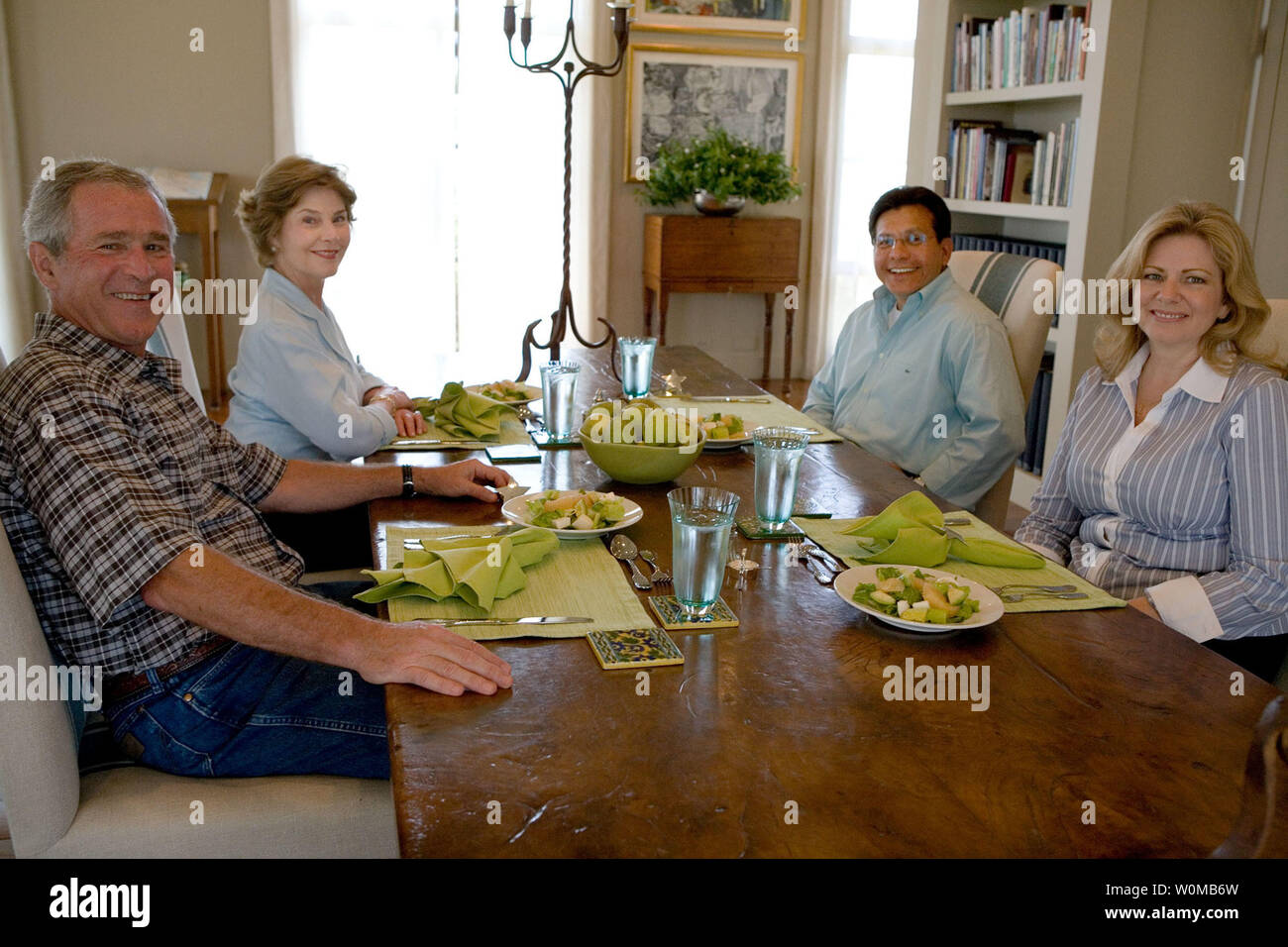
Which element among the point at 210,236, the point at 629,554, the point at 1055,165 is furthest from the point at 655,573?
the point at 210,236

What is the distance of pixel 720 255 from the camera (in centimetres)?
598

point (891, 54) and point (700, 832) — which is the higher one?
point (891, 54)

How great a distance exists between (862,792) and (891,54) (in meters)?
6.23

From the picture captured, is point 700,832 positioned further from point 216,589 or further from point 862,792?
point 216,589

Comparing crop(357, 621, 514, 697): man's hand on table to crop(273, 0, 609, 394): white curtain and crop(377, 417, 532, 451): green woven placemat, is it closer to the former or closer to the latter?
crop(377, 417, 532, 451): green woven placemat

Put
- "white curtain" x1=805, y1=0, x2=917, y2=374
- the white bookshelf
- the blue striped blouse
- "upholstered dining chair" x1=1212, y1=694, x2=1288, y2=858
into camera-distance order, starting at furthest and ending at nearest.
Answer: "white curtain" x1=805, y1=0, x2=917, y2=374
the white bookshelf
the blue striped blouse
"upholstered dining chair" x1=1212, y1=694, x2=1288, y2=858

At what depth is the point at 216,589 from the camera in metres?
1.37

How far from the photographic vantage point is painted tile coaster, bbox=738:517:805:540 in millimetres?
1672

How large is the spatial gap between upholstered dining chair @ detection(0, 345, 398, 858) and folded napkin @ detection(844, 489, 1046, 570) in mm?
757

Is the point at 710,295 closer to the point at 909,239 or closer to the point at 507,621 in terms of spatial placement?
the point at 909,239

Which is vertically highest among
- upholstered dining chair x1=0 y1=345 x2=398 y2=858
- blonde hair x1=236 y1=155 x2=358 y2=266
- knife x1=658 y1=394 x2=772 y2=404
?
blonde hair x1=236 y1=155 x2=358 y2=266

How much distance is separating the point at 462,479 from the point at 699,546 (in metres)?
0.66

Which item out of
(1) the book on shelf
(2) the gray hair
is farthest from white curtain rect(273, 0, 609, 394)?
(2) the gray hair

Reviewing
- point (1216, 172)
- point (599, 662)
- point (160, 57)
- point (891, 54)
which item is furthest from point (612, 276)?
point (599, 662)
